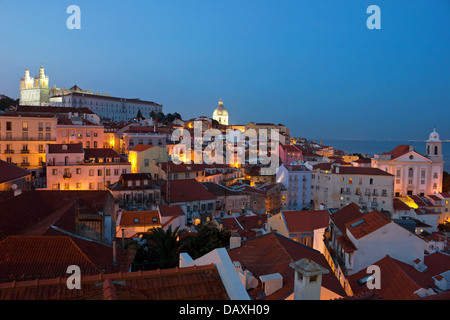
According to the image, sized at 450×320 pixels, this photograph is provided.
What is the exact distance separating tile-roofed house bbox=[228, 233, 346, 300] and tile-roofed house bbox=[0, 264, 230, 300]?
3728 millimetres

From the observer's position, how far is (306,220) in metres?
19.7

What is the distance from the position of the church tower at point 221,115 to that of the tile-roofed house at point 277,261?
111 metres

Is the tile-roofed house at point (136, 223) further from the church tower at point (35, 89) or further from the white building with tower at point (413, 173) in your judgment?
the church tower at point (35, 89)

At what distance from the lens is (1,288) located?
191 inches

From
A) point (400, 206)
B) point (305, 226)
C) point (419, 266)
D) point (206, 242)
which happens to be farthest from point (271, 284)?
point (400, 206)

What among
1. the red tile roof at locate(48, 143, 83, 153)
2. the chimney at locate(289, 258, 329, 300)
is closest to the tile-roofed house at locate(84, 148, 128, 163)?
the red tile roof at locate(48, 143, 83, 153)

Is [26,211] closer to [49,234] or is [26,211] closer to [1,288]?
[49,234]

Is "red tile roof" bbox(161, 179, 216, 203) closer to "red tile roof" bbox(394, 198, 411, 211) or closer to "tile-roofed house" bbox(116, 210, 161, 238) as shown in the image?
"tile-roofed house" bbox(116, 210, 161, 238)

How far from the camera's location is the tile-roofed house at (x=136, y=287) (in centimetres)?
480

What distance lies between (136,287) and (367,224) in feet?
39.5

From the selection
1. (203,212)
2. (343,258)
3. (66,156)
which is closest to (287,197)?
(203,212)

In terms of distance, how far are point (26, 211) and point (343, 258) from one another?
46.2 feet

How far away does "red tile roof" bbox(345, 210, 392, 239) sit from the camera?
1372 centimetres

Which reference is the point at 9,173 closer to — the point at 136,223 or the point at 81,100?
the point at 136,223
